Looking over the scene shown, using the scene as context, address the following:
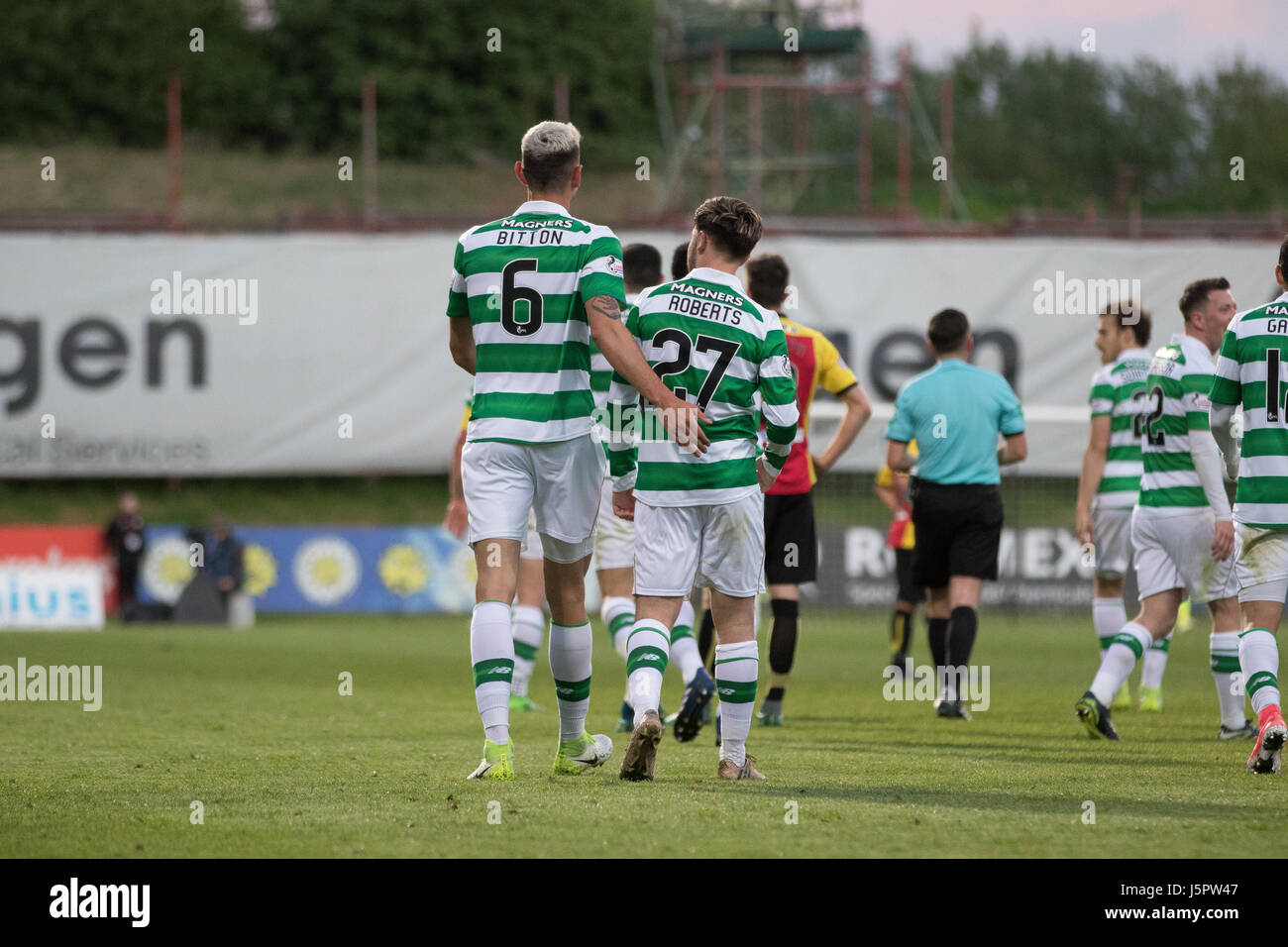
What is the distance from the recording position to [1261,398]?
6809 mm

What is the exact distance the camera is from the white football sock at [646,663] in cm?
609

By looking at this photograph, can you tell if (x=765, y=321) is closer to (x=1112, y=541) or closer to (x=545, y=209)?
(x=545, y=209)

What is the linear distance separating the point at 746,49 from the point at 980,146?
75.6 feet

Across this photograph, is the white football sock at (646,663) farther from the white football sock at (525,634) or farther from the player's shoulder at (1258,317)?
the white football sock at (525,634)

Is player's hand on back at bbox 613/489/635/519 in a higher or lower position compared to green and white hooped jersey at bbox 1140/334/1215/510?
lower

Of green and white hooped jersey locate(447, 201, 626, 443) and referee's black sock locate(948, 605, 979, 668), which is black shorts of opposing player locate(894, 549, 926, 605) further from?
green and white hooped jersey locate(447, 201, 626, 443)

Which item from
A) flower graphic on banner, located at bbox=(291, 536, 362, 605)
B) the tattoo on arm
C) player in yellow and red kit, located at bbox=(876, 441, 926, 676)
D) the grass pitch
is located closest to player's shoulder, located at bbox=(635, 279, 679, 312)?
the tattoo on arm

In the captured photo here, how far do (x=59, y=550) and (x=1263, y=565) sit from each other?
18514mm

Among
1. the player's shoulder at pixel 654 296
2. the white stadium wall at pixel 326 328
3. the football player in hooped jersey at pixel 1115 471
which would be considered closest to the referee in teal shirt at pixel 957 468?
the football player in hooped jersey at pixel 1115 471

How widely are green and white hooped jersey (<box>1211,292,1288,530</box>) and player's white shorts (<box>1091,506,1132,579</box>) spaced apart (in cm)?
356

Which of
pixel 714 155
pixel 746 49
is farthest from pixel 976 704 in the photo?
pixel 746 49

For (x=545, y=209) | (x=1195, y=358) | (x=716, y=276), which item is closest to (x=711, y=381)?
(x=716, y=276)

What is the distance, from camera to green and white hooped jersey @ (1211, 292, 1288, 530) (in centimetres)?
678
